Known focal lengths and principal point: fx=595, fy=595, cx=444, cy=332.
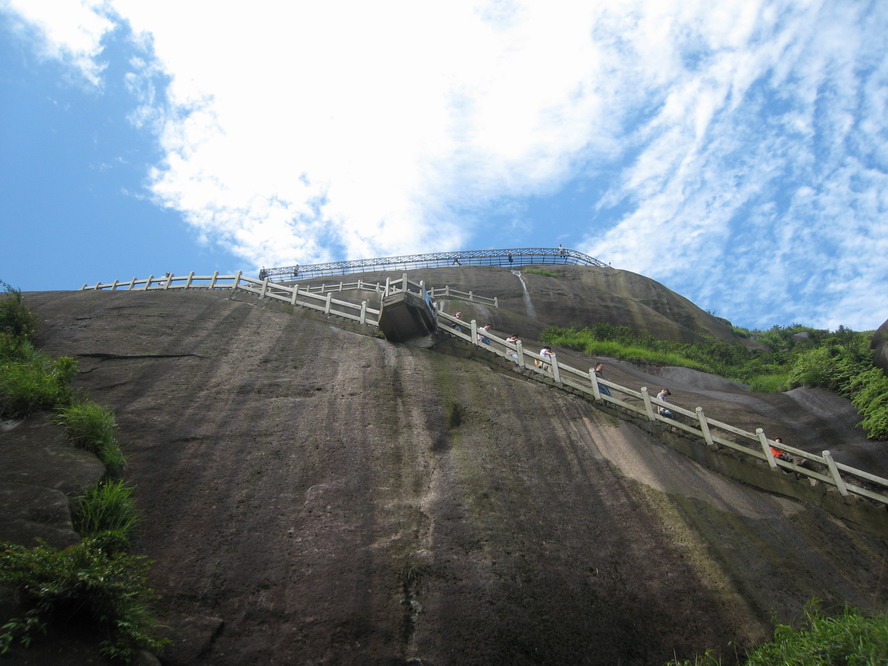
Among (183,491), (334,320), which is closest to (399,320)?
(334,320)

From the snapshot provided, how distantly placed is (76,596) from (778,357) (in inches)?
1334

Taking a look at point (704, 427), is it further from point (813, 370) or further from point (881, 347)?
point (881, 347)

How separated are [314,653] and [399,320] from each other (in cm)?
1016

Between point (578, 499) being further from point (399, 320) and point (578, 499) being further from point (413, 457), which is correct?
point (399, 320)

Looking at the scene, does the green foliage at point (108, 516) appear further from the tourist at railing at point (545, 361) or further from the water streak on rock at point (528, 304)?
the water streak on rock at point (528, 304)

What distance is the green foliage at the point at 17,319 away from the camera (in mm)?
14172

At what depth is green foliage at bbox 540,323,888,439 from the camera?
1780 cm

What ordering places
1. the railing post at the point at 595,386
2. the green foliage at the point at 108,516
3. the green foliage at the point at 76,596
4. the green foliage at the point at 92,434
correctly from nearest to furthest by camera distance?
the green foliage at the point at 76,596, the green foliage at the point at 108,516, the green foliage at the point at 92,434, the railing post at the point at 595,386

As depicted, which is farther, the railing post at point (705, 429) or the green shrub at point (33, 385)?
the railing post at point (705, 429)

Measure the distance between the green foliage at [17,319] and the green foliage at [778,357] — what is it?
860 inches

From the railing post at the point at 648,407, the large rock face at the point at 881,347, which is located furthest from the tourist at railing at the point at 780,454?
the large rock face at the point at 881,347

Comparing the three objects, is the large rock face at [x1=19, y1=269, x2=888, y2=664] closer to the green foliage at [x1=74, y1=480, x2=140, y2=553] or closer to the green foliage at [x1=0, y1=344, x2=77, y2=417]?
the green foliage at [x1=74, y1=480, x2=140, y2=553]

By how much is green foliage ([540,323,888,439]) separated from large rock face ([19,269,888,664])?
24.6 ft

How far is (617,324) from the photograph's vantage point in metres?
36.6
